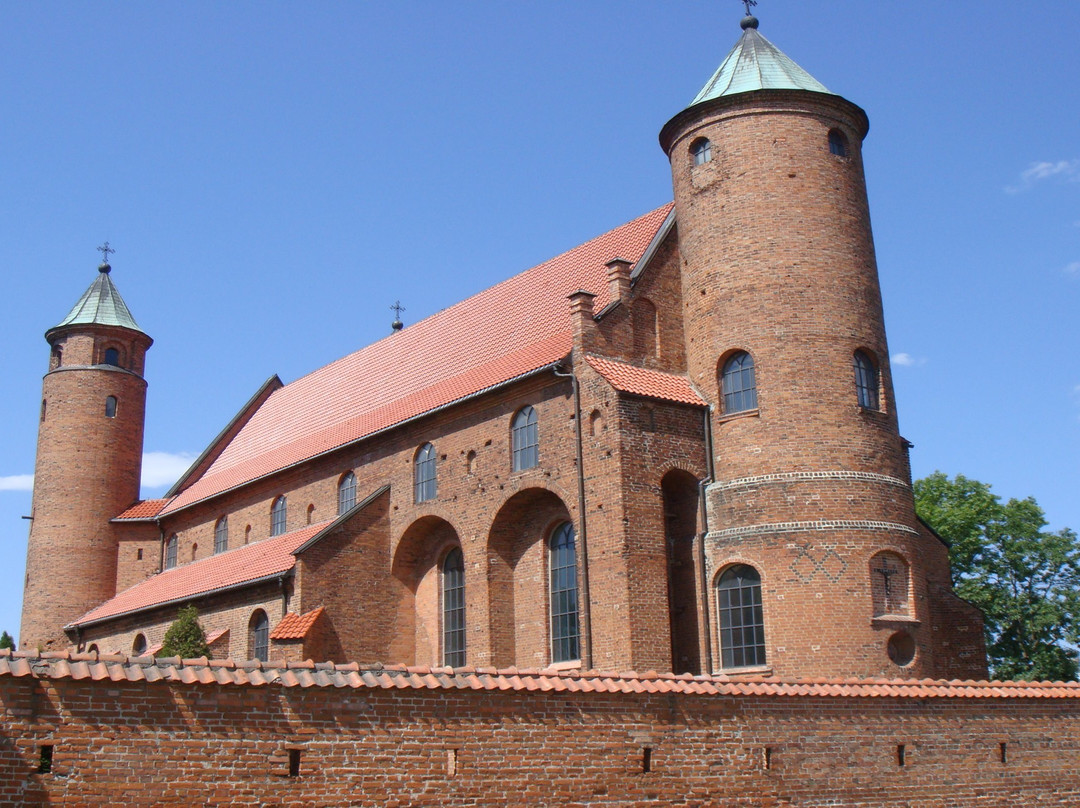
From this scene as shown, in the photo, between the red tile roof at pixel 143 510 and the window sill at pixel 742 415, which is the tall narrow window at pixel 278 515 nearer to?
the red tile roof at pixel 143 510

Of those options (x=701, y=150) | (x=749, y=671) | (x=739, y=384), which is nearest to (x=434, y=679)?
(x=749, y=671)

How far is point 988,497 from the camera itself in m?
39.7

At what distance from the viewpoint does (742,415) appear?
21.8m

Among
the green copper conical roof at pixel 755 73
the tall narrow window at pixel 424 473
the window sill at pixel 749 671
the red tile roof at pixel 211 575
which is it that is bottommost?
the window sill at pixel 749 671

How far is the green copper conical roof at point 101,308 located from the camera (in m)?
40.6

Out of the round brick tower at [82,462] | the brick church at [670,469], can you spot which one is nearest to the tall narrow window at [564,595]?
the brick church at [670,469]

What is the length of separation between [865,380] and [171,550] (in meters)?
24.7

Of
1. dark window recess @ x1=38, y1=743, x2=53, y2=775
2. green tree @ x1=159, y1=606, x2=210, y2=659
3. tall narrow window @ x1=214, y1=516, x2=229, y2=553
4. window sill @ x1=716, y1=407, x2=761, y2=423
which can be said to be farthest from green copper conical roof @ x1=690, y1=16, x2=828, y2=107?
tall narrow window @ x1=214, y1=516, x2=229, y2=553

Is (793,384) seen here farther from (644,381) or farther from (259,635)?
(259,635)

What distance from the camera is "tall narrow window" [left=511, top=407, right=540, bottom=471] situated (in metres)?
22.9

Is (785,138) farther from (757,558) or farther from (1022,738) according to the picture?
(1022,738)

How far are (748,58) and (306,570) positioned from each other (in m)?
14.3

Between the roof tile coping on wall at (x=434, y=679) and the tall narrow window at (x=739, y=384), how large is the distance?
7193 mm

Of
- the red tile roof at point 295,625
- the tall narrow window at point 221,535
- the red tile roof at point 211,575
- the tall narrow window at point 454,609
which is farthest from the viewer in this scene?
the tall narrow window at point 221,535
